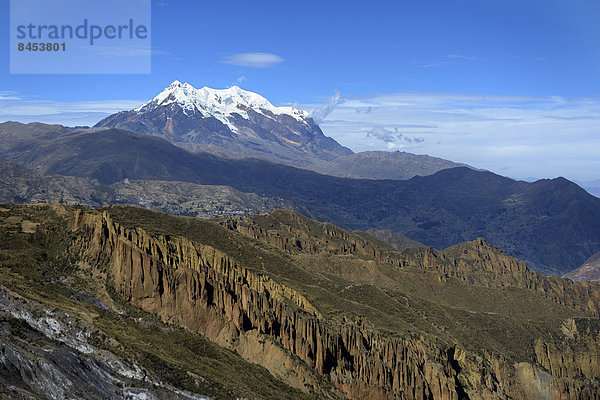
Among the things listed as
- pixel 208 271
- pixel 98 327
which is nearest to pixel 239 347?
pixel 208 271

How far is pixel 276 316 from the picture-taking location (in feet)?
439

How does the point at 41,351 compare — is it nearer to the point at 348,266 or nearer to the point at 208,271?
the point at 208,271

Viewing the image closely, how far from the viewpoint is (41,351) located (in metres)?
75.1

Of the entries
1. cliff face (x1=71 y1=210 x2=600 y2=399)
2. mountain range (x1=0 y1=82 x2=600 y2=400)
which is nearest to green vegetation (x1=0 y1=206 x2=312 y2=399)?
mountain range (x1=0 y1=82 x2=600 y2=400)

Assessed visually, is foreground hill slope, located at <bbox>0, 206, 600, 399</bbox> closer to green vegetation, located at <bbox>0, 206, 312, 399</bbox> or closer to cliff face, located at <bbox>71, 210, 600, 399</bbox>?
cliff face, located at <bbox>71, 210, 600, 399</bbox>

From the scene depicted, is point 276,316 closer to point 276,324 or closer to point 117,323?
point 276,324

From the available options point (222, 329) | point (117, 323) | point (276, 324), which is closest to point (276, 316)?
point (276, 324)

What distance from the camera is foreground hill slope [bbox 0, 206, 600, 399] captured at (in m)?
118

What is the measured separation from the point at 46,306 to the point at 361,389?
65577mm

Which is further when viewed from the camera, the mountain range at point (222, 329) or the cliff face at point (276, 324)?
the cliff face at point (276, 324)

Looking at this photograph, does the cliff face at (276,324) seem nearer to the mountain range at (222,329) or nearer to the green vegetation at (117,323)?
the mountain range at (222,329)

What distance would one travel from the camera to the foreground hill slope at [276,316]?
387 ft

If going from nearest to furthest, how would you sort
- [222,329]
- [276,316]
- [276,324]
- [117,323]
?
[117,323] < [222,329] < [276,324] < [276,316]

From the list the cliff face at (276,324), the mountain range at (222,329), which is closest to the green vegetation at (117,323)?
the mountain range at (222,329)
